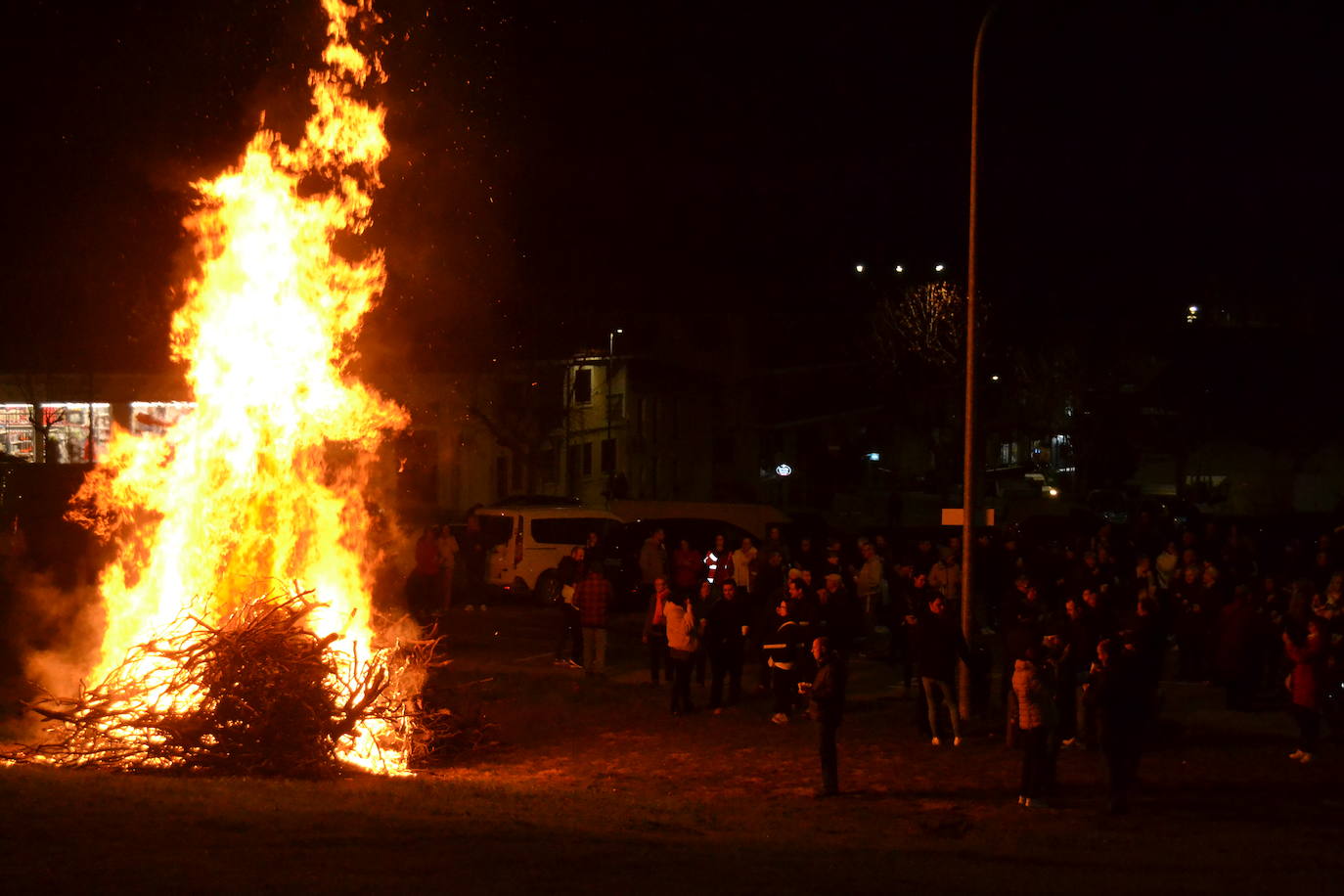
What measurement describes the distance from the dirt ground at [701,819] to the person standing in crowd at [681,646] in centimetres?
31

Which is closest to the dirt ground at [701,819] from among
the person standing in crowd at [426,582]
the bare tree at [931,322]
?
the person standing in crowd at [426,582]

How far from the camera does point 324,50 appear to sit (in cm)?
1409

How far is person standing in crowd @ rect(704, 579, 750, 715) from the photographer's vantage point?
15469 millimetres

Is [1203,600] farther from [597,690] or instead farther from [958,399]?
[958,399]

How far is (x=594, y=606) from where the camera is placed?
17.1 metres

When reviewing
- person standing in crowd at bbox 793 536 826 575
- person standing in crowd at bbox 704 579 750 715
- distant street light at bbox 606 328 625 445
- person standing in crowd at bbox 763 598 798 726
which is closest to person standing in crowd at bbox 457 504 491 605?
person standing in crowd at bbox 793 536 826 575

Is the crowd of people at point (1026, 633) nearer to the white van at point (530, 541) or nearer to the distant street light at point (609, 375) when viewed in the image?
the white van at point (530, 541)

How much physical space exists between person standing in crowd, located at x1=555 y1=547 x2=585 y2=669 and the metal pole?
5.32 meters

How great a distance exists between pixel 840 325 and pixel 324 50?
154ft

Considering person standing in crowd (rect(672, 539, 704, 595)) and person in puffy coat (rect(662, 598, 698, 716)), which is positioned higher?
person standing in crowd (rect(672, 539, 704, 595))

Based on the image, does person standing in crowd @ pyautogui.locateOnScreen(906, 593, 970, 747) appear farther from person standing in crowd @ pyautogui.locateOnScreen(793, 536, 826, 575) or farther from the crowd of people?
person standing in crowd @ pyautogui.locateOnScreen(793, 536, 826, 575)

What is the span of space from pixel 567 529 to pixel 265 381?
12.3 meters

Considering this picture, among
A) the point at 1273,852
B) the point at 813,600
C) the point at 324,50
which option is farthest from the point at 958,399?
the point at 1273,852

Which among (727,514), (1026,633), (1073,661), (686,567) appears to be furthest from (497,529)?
(1073,661)
